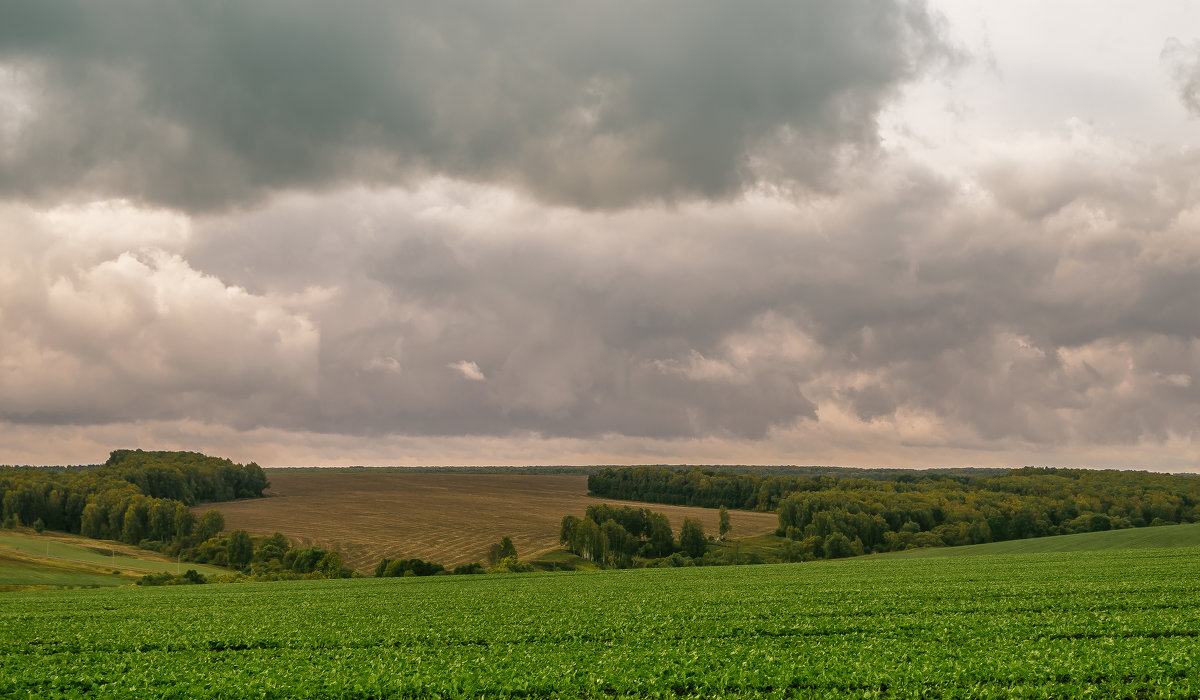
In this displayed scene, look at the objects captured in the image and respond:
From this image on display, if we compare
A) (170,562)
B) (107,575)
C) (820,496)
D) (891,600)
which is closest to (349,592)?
(891,600)

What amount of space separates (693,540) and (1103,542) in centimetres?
7060

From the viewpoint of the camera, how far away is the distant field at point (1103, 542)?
292 ft

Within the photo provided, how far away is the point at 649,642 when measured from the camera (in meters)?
30.0

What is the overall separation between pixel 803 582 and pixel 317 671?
134ft

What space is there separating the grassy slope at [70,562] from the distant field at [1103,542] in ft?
371

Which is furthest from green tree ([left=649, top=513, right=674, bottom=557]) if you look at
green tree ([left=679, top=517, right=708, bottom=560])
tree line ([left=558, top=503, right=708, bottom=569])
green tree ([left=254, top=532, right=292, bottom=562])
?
green tree ([left=254, top=532, right=292, bottom=562])

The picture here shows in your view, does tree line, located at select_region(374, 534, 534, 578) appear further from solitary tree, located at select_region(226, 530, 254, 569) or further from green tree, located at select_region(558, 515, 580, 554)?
solitary tree, located at select_region(226, 530, 254, 569)

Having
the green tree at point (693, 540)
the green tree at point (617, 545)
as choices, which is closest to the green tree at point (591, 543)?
the green tree at point (617, 545)

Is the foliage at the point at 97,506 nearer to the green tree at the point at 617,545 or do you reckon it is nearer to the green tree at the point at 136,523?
the green tree at the point at 136,523

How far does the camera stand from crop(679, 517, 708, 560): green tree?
141500 millimetres

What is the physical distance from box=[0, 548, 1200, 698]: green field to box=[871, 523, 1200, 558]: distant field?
131 feet

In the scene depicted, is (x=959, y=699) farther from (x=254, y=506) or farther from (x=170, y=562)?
(x=254, y=506)

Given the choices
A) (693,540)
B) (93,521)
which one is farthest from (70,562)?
(693,540)

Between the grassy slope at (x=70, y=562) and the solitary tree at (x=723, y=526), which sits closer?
the grassy slope at (x=70, y=562)
